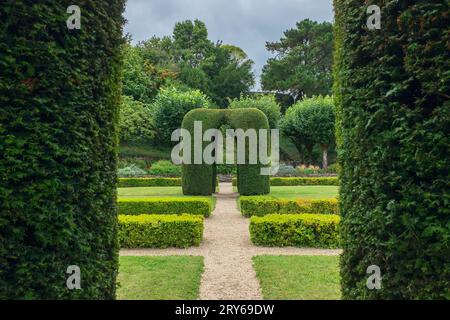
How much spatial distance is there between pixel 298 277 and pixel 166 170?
69.6ft

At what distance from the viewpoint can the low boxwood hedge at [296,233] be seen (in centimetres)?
852

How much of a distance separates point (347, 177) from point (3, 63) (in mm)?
3073

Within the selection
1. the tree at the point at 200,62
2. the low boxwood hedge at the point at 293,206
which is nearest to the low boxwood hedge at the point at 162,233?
the low boxwood hedge at the point at 293,206

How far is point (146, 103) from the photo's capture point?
3569cm

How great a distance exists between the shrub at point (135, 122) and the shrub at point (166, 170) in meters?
4.08

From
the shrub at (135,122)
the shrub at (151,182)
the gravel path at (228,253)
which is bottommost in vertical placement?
the gravel path at (228,253)

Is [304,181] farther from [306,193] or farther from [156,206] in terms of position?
[156,206]

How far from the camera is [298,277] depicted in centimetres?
597

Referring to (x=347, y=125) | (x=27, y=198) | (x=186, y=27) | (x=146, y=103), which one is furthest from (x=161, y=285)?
(x=186, y=27)
